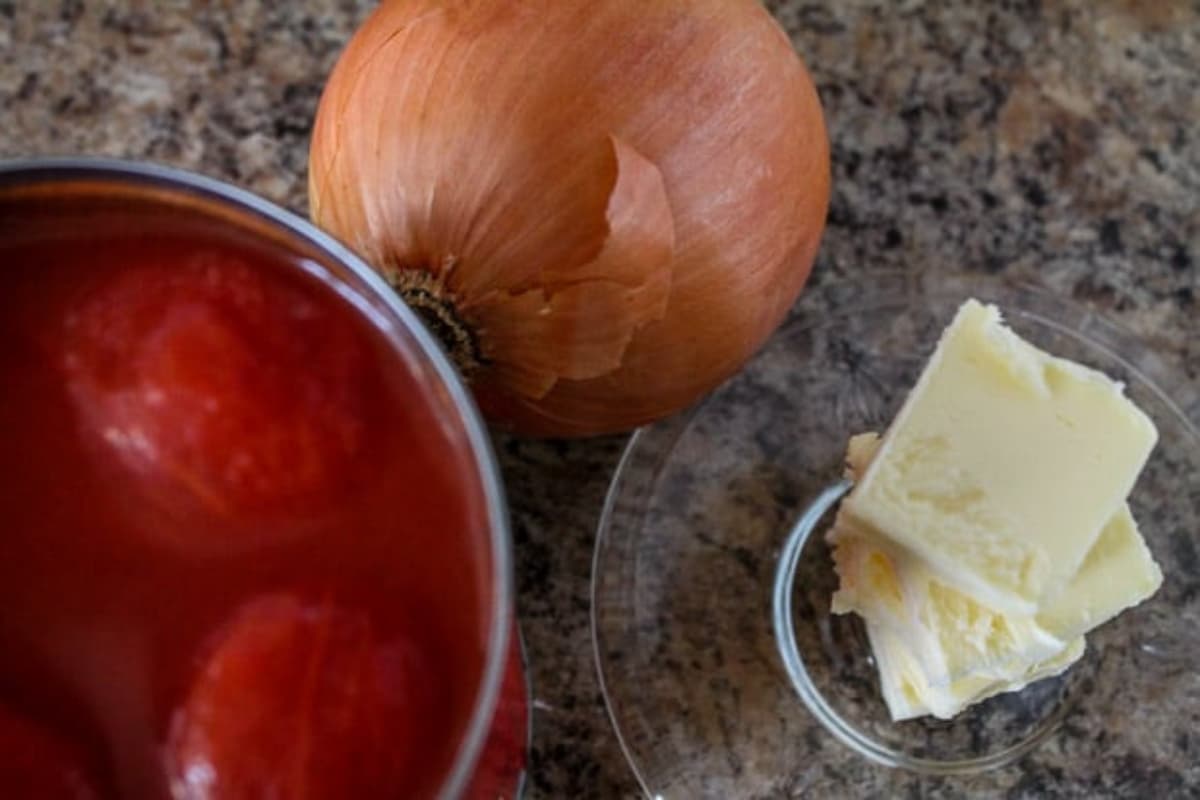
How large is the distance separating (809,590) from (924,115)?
0.31 m

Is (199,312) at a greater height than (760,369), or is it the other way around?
(199,312)

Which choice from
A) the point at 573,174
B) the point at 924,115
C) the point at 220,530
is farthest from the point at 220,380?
the point at 924,115

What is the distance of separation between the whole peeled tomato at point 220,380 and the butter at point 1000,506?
32 cm

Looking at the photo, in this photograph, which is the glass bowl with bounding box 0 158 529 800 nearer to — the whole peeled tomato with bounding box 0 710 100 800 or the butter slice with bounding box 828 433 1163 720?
the whole peeled tomato with bounding box 0 710 100 800

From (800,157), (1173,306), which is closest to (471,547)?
(800,157)

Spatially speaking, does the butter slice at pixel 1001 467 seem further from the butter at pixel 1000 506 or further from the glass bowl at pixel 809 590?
the glass bowl at pixel 809 590

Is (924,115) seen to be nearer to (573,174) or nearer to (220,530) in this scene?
(573,174)

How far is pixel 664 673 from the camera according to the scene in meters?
0.84

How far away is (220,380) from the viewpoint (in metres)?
0.52

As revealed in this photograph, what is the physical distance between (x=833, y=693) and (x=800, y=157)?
29 cm

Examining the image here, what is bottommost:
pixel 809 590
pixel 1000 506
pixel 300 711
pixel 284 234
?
pixel 809 590

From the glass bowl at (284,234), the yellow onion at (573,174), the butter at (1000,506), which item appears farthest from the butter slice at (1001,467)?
the glass bowl at (284,234)

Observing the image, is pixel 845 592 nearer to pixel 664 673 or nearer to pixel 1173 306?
pixel 664 673

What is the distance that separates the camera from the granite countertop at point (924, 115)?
3.05 ft
